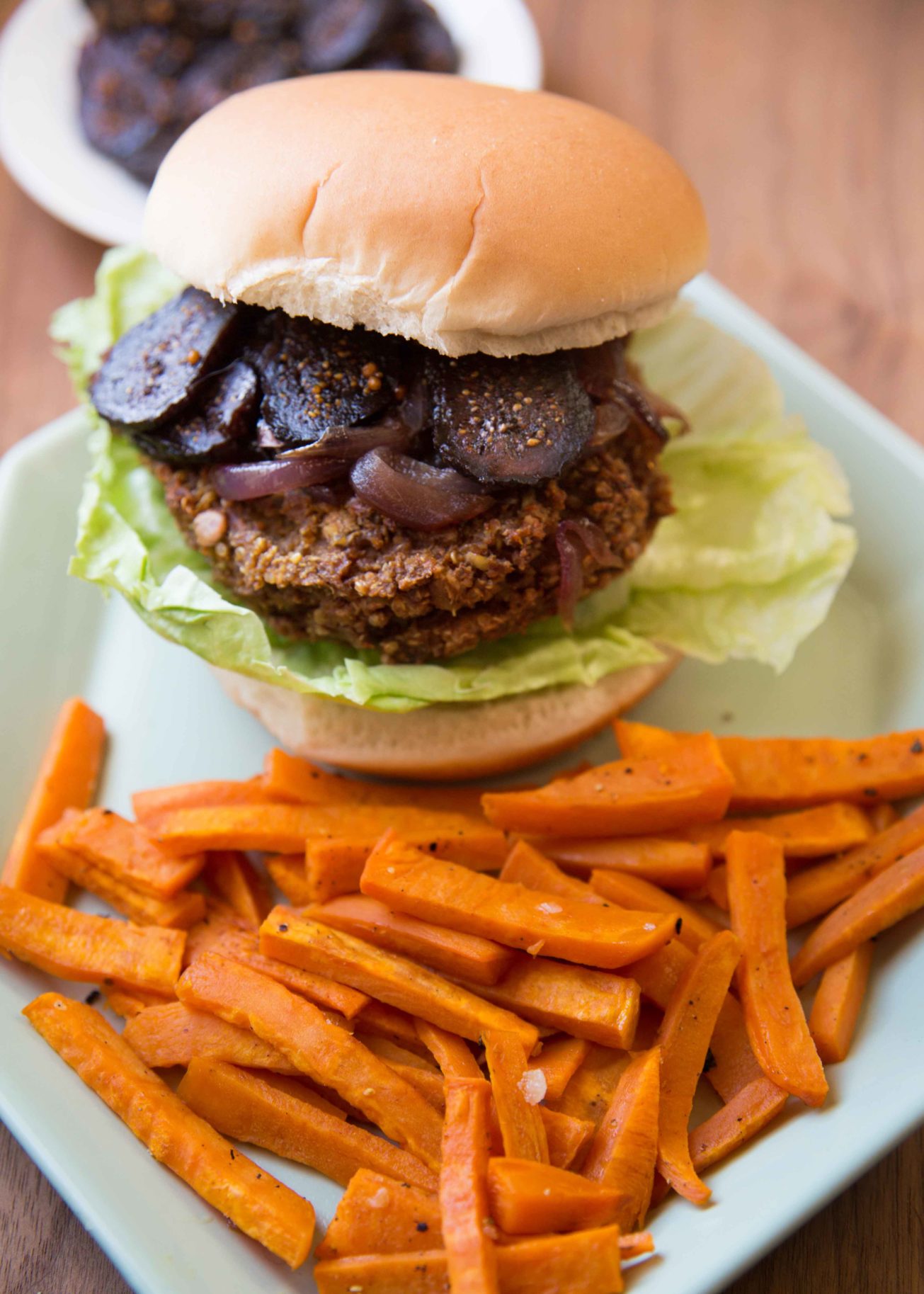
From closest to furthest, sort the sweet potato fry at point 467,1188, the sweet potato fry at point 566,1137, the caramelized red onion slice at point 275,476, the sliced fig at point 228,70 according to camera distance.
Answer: the sweet potato fry at point 467,1188 → the sweet potato fry at point 566,1137 → the caramelized red onion slice at point 275,476 → the sliced fig at point 228,70

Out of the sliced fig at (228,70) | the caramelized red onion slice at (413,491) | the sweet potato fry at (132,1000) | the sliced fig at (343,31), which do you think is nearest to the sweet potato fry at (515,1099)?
the sweet potato fry at (132,1000)

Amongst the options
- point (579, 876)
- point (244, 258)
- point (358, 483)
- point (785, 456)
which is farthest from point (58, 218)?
point (579, 876)

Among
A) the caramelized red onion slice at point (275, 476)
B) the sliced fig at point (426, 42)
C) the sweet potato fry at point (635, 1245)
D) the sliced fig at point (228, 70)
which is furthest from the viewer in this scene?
the sliced fig at point (426, 42)

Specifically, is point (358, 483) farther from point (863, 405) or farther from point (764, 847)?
point (863, 405)

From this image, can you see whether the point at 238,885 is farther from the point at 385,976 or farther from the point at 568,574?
the point at 568,574

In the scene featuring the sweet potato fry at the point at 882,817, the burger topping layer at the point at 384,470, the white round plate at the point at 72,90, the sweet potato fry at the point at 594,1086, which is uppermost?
the white round plate at the point at 72,90

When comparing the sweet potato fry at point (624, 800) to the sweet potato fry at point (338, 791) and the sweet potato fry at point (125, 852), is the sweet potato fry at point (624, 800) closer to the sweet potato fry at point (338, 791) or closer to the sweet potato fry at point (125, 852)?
the sweet potato fry at point (338, 791)

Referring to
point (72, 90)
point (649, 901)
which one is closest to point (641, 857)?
point (649, 901)
